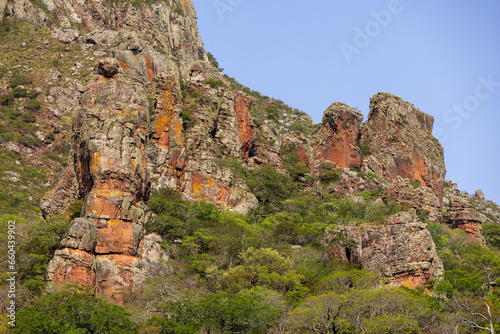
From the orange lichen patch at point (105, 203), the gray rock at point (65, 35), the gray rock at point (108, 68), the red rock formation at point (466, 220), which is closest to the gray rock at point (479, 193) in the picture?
the red rock formation at point (466, 220)

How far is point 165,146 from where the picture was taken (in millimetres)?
58500

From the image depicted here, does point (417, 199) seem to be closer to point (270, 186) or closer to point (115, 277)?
point (270, 186)

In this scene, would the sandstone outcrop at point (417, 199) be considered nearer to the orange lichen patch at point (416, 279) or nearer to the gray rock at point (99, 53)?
the orange lichen patch at point (416, 279)

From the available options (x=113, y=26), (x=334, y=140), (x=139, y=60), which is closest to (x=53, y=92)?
(x=139, y=60)

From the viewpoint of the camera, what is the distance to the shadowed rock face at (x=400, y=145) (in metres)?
86.9

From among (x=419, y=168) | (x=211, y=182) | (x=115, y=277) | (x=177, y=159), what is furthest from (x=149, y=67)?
(x=419, y=168)

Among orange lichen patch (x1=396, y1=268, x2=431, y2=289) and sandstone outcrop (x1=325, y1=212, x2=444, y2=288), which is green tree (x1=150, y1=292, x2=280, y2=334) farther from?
sandstone outcrop (x1=325, y1=212, x2=444, y2=288)

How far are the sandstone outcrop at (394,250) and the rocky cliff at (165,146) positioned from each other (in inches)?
3.9

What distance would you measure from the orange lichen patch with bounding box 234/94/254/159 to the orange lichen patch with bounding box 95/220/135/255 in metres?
30.8

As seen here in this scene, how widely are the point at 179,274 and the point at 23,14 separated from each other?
81191mm

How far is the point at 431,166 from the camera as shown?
9025 centimetres

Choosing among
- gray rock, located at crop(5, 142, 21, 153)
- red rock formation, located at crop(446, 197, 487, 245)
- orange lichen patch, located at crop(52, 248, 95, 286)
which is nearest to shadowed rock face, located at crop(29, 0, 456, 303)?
orange lichen patch, located at crop(52, 248, 95, 286)

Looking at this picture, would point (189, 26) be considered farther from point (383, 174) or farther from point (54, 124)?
point (383, 174)

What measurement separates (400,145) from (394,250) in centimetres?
4938
